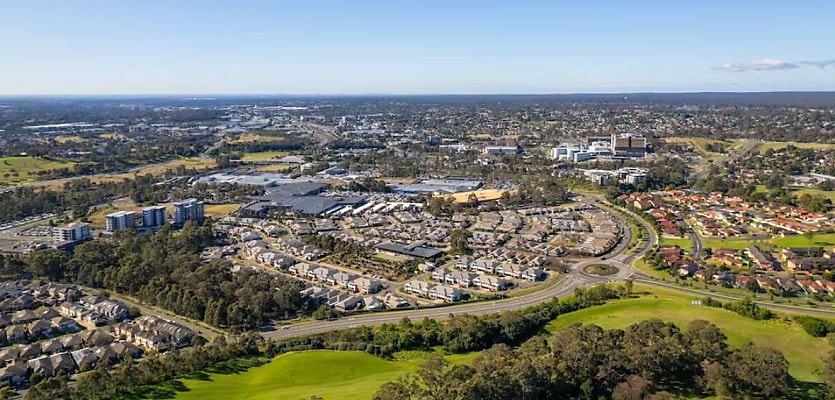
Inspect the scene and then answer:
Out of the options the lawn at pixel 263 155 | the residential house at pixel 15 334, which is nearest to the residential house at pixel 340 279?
the residential house at pixel 15 334

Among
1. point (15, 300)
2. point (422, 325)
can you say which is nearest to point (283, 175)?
point (15, 300)

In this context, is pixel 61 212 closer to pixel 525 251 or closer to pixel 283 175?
pixel 283 175

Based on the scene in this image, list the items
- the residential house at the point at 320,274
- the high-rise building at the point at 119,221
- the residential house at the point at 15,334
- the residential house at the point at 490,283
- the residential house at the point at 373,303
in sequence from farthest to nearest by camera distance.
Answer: the high-rise building at the point at 119,221 < the residential house at the point at 320,274 < the residential house at the point at 490,283 < the residential house at the point at 373,303 < the residential house at the point at 15,334

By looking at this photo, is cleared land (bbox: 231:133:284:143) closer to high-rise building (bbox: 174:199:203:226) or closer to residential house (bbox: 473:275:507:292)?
high-rise building (bbox: 174:199:203:226)

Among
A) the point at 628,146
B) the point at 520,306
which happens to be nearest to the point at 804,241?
the point at 520,306

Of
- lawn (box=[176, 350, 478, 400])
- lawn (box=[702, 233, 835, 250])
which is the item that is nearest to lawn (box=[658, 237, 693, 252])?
lawn (box=[702, 233, 835, 250])

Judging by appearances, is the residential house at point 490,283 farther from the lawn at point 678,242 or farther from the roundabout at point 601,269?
the lawn at point 678,242
